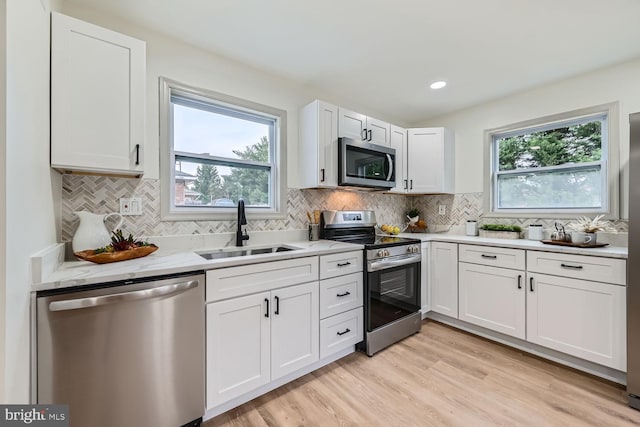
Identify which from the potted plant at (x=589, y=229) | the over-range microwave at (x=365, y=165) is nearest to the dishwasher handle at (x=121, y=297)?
the over-range microwave at (x=365, y=165)

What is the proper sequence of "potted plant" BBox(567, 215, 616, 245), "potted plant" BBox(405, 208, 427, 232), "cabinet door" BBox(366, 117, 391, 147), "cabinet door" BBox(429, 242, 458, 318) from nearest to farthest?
"potted plant" BBox(567, 215, 616, 245)
"cabinet door" BBox(429, 242, 458, 318)
"cabinet door" BBox(366, 117, 391, 147)
"potted plant" BBox(405, 208, 427, 232)

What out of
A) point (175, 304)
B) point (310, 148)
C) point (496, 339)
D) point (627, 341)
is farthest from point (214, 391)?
point (627, 341)

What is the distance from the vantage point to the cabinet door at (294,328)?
1801mm

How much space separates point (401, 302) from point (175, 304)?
1957 mm

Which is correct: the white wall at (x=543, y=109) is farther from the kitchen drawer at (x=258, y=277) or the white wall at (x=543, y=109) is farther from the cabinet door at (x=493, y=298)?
the kitchen drawer at (x=258, y=277)

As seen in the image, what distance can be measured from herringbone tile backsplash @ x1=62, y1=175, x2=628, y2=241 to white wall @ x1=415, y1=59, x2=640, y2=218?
1.16 feet

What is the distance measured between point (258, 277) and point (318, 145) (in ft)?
4.41

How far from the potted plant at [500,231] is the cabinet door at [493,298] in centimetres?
57

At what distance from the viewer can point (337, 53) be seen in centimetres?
219

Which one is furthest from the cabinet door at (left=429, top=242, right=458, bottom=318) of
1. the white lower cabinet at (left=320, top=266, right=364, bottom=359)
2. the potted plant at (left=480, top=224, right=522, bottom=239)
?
the white lower cabinet at (left=320, top=266, right=364, bottom=359)

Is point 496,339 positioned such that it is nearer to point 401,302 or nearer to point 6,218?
point 401,302

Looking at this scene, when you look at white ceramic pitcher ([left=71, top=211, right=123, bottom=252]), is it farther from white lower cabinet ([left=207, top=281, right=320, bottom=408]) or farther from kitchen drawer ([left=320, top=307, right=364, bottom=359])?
kitchen drawer ([left=320, top=307, right=364, bottom=359])

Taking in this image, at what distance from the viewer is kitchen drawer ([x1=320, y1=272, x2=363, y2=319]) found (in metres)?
2.07

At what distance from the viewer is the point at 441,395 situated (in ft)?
5.90
